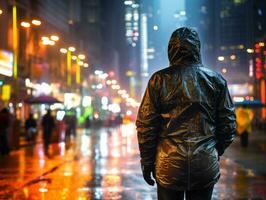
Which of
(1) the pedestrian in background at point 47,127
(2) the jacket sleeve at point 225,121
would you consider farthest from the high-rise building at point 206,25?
(2) the jacket sleeve at point 225,121

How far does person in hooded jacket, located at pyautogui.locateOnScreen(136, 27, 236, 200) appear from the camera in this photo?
427cm

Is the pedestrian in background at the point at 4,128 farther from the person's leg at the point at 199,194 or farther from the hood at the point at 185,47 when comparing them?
the person's leg at the point at 199,194

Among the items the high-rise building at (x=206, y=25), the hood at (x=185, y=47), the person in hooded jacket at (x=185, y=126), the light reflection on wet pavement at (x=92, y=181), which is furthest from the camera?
the high-rise building at (x=206, y=25)

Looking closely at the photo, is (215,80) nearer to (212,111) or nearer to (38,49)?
(212,111)

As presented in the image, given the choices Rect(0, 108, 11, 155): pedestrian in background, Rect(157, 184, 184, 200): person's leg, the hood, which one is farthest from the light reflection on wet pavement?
the hood

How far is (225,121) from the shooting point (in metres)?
4.47

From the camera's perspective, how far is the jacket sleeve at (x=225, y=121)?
14.7 ft

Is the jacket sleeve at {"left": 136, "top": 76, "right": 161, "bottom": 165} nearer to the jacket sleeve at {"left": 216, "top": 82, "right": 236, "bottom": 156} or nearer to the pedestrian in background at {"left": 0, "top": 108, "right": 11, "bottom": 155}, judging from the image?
the jacket sleeve at {"left": 216, "top": 82, "right": 236, "bottom": 156}

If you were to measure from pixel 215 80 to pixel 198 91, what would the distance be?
0.20 metres

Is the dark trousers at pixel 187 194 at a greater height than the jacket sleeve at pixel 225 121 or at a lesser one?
lesser

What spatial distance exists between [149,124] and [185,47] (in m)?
0.69

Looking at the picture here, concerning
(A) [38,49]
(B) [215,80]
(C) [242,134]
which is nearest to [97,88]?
(A) [38,49]

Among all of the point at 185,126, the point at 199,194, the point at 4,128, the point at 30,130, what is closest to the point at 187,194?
the point at 199,194

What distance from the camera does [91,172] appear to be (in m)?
15.8
